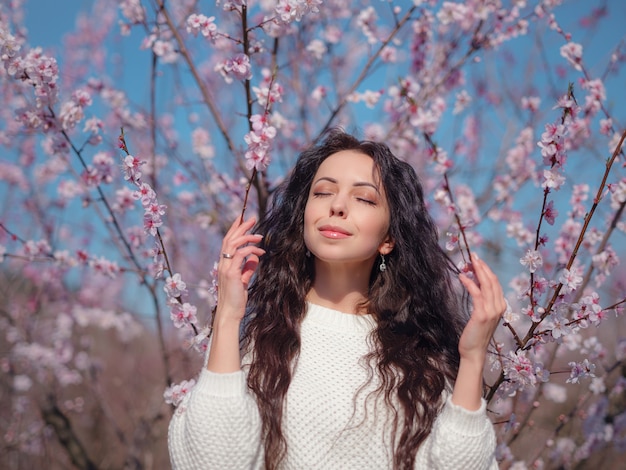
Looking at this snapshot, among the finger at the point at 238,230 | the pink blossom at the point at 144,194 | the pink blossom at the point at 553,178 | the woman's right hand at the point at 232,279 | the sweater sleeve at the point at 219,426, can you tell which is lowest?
the sweater sleeve at the point at 219,426

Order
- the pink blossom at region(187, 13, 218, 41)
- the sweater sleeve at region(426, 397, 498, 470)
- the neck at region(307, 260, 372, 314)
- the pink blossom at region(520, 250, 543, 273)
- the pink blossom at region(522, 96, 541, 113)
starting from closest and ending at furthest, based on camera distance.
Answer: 1. the sweater sleeve at region(426, 397, 498, 470)
2. the pink blossom at region(520, 250, 543, 273)
3. the neck at region(307, 260, 372, 314)
4. the pink blossom at region(187, 13, 218, 41)
5. the pink blossom at region(522, 96, 541, 113)

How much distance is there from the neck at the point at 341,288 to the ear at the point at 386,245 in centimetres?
8

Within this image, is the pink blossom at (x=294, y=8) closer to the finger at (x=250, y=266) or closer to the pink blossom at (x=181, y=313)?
the finger at (x=250, y=266)

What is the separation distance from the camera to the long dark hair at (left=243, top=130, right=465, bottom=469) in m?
1.54

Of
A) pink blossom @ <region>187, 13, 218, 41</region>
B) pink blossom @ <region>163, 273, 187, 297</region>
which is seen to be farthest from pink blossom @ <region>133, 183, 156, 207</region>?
pink blossom @ <region>187, 13, 218, 41</region>

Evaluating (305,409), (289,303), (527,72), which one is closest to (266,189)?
(289,303)

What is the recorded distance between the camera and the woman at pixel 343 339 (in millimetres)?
1387

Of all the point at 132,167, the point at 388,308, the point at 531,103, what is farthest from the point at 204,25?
the point at 531,103

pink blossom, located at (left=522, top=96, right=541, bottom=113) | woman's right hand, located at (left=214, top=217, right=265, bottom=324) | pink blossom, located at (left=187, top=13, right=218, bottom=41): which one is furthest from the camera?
pink blossom, located at (left=522, top=96, right=541, bottom=113)

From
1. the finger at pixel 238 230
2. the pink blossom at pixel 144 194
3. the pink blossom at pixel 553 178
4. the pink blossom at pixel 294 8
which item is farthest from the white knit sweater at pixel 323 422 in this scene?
the pink blossom at pixel 294 8

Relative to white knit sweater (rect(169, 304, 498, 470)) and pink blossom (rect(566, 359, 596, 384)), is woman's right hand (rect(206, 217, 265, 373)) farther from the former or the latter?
pink blossom (rect(566, 359, 596, 384))

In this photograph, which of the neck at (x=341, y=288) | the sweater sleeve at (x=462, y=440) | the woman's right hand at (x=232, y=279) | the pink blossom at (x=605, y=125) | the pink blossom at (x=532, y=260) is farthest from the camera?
the pink blossom at (x=605, y=125)

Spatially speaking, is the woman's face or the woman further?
the woman's face

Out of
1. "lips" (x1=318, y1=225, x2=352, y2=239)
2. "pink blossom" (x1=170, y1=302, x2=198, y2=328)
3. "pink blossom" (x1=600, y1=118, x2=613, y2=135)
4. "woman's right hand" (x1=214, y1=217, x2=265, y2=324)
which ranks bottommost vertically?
"pink blossom" (x1=170, y1=302, x2=198, y2=328)
